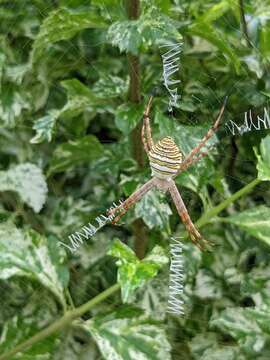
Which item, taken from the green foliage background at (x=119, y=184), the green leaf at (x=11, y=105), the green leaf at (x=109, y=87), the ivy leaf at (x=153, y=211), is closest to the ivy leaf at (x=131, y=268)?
the green foliage background at (x=119, y=184)

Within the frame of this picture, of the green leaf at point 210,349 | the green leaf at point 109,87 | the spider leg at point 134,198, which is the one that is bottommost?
the green leaf at point 210,349

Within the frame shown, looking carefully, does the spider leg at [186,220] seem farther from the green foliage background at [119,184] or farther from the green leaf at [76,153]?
the green leaf at [76,153]

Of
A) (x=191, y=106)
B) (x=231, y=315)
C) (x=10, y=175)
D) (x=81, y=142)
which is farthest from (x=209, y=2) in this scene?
(x=231, y=315)

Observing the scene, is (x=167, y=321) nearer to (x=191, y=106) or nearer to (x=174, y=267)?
(x=174, y=267)

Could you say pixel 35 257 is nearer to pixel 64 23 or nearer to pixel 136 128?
pixel 136 128

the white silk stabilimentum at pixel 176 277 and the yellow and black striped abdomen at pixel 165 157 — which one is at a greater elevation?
the yellow and black striped abdomen at pixel 165 157

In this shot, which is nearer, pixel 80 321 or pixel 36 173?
pixel 80 321

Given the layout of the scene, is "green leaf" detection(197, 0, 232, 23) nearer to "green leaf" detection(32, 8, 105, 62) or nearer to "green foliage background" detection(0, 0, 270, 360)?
"green foliage background" detection(0, 0, 270, 360)
